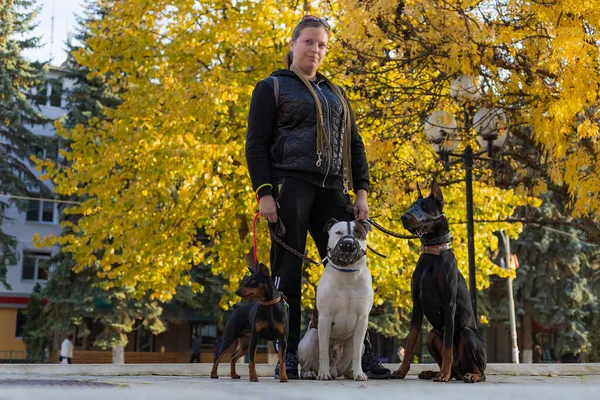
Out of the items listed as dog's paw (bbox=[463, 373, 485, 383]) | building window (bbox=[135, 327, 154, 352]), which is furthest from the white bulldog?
building window (bbox=[135, 327, 154, 352])

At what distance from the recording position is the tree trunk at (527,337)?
3675cm

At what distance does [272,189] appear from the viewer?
5.75 metres

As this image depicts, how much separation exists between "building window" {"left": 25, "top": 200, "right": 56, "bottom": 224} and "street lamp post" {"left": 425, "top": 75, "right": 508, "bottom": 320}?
1309 inches

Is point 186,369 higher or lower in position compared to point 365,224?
lower

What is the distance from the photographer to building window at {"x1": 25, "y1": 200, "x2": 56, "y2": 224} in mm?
42081

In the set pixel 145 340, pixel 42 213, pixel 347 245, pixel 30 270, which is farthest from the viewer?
pixel 42 213

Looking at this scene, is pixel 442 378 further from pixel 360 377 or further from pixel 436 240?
pixel 436 240

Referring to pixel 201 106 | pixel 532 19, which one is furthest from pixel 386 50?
pixel 201 106

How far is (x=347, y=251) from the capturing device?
5273 millimetres

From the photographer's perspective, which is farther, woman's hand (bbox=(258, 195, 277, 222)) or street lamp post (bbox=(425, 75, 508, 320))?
street lamp post (bbox=(425, 75, 508, 320))

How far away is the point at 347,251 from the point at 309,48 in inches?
64.0

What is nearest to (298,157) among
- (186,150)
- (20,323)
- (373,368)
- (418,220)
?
(418,220)

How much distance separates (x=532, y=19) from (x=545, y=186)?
10.6 ft

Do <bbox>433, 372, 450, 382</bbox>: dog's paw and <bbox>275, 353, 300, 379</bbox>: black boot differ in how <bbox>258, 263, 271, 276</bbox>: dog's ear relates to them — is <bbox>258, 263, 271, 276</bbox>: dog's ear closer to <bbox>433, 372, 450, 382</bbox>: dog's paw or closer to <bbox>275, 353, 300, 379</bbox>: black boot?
<bbox>275, 353, 300, 379</bbox>: black boot
